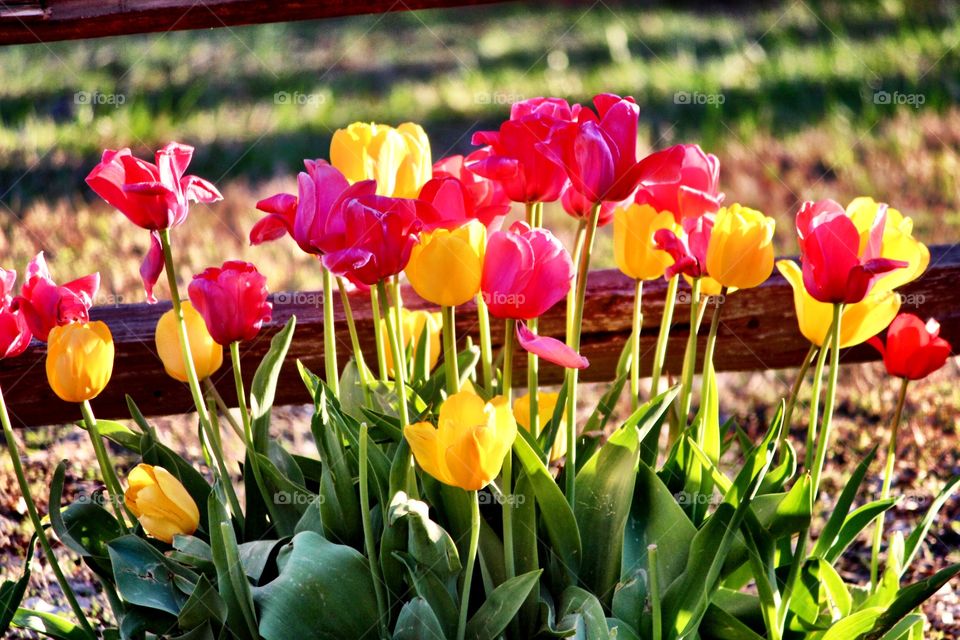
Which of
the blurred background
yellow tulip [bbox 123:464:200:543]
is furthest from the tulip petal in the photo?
the blurred background

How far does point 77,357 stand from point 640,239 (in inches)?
24.7

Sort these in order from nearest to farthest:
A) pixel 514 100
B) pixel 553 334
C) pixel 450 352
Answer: pixel 450 352
pixel 553 334
pixel 514 100

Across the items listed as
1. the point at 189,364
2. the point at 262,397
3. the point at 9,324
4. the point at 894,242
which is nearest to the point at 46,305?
the point at 9,324

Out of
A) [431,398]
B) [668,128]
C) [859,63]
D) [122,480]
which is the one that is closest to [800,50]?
[859,63]

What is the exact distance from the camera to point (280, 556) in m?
1.19

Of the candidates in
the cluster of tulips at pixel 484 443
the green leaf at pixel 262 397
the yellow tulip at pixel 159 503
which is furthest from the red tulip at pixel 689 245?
the yellow tulip at pixel 159 503

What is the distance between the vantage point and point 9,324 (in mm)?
1191

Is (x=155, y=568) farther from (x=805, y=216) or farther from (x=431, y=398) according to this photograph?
(x=805, y=216)

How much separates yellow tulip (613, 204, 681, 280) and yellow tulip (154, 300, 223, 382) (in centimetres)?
48

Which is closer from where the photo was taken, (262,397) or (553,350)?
(553,350)

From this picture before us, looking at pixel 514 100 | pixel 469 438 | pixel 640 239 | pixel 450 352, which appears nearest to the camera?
pixel 469 438

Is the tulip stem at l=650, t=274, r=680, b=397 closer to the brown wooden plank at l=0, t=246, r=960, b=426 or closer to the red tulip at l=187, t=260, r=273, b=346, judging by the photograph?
the brown wooden plank at l=0, t=246, r=960, b=426

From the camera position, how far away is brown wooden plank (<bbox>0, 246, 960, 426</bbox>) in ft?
5.49

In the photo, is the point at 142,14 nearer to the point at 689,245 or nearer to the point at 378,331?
the point at 378,331
